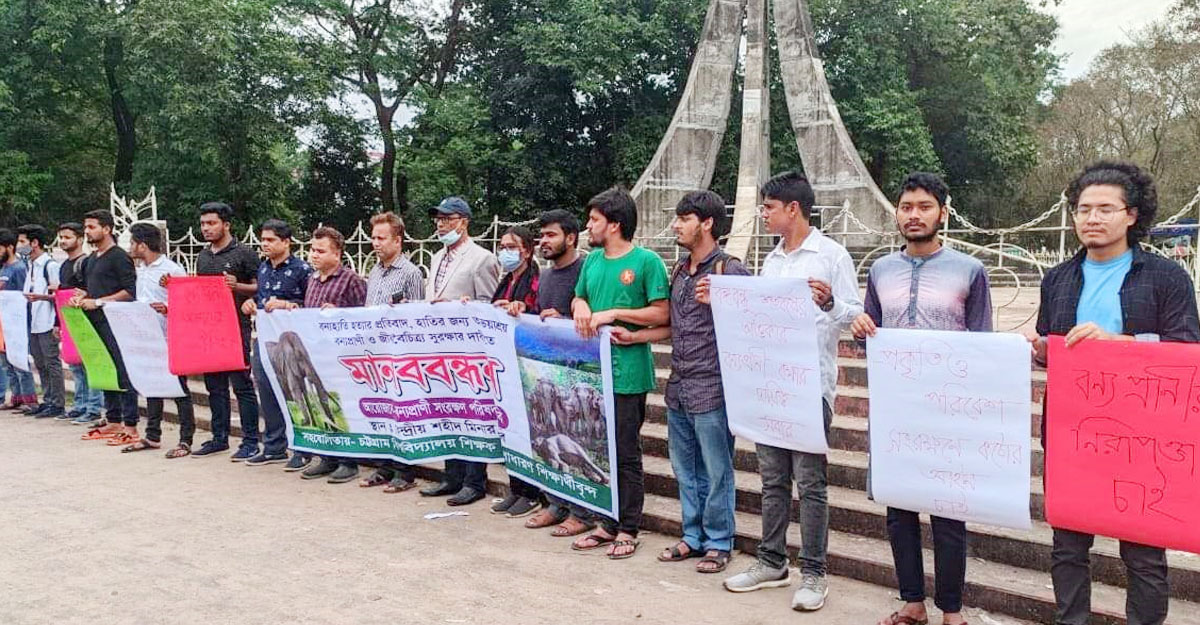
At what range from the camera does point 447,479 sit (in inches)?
204

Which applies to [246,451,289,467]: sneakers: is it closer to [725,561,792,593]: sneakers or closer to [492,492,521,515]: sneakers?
[492,492,521,515]: sneakers

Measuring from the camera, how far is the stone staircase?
3.24 meters

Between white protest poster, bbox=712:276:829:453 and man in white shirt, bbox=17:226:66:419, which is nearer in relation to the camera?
white protest poster, bbox=712:276:829:453

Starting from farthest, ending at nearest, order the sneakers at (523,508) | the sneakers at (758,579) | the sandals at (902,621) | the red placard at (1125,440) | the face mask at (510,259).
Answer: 1. the face mask at (510,259)
2. the sneakers at (523,508)
3. the sneakers at (758,579)
4. the sandals at (902,621)
5. the red placard at (1125,440)

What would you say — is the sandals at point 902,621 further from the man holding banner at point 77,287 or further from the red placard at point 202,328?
the man holding banner at point 77,287

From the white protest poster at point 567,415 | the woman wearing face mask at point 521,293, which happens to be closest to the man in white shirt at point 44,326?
the woman wearing face mask at point 521,293

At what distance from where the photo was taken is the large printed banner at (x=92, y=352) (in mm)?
6682

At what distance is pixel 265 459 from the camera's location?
596 cm

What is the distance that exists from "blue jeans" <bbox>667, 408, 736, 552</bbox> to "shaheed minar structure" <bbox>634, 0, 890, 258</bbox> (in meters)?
11.8

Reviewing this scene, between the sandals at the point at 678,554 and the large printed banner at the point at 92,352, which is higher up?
the large printed banner at the point at 92,352

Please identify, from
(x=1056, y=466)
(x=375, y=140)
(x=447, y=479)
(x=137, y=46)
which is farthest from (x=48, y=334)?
(x=375, y=140)

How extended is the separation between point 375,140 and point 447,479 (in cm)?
2216

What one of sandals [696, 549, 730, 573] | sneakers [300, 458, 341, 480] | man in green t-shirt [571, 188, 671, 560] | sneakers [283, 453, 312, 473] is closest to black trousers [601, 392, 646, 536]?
man in green t-shirt [571, 188, 671, 560]

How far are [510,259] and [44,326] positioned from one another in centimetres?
540
